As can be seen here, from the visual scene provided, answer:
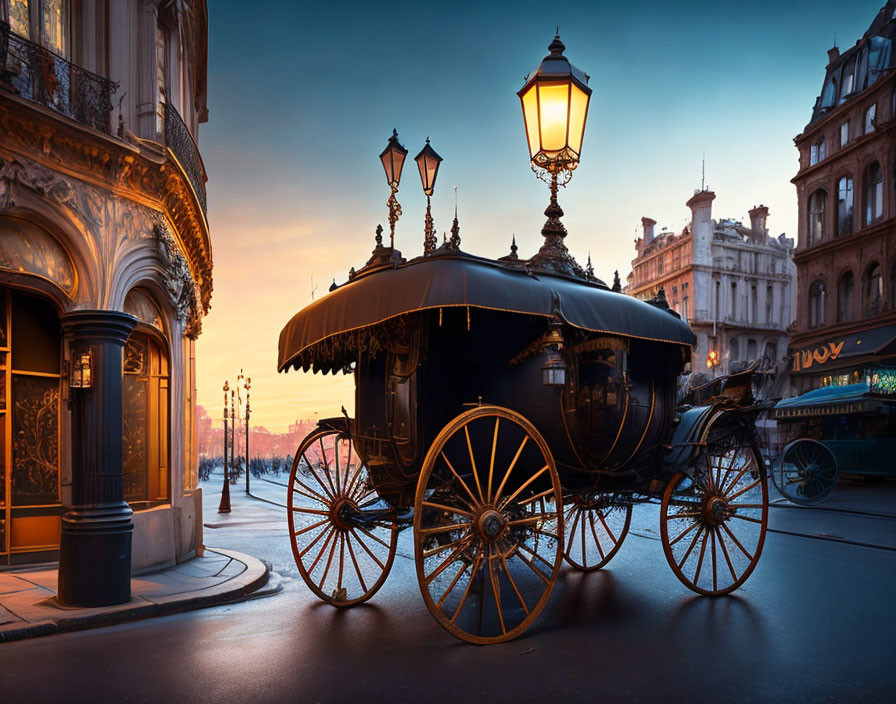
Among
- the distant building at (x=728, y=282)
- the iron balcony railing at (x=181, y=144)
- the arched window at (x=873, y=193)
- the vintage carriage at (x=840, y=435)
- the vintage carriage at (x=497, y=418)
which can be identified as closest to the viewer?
the vintage carriage at (x=497, y=418)

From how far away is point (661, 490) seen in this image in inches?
269

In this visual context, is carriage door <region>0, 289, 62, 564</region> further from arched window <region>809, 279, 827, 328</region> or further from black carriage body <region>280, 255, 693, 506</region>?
arched window <region>809, 279, 827, 328</region>

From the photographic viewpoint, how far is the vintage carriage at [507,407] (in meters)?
5.34

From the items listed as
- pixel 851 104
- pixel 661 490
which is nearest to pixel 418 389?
pixel 661 490

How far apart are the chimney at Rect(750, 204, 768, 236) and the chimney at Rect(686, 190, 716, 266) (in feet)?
23.1

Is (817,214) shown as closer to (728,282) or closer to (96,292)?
(728,282)

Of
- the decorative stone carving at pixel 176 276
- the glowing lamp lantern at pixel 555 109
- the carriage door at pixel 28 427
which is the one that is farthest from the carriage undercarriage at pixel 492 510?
the carriage door at pixel 28 427

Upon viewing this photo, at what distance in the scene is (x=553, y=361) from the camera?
5.58m

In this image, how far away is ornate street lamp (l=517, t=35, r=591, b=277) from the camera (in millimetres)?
6312

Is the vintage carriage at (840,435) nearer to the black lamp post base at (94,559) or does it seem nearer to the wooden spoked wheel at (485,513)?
the wooden spoked wheel at (485,513)

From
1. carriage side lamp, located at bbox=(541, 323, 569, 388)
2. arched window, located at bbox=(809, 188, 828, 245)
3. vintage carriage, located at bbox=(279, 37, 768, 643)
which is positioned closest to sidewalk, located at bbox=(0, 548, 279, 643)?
vintage carriage, located at bbox=(279, 37, 768, 643)

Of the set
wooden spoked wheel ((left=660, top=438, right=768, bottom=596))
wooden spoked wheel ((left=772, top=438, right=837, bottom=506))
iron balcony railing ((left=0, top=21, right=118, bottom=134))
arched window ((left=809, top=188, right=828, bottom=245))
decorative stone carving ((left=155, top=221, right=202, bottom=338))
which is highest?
arched window ((left=809, top=188, right=828, bottom=245))

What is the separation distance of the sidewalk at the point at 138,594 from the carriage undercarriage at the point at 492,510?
1086mm

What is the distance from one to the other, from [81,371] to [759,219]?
60.9 m
